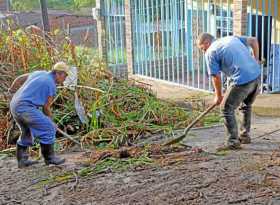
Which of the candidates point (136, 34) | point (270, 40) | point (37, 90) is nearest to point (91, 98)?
A: point (37, 90)

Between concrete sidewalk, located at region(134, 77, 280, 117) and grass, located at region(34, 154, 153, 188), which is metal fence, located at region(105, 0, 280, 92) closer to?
concrete sidewalk, located at region(134, 77, 280, 117)

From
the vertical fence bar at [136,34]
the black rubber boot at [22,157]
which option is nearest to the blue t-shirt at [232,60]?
the black rubber boot at [22,157]

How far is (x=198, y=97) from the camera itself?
442 inches

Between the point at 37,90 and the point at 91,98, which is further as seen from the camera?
the point at 91,98

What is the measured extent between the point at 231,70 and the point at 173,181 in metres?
1.80

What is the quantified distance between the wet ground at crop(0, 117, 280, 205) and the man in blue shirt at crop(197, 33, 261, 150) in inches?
21.1

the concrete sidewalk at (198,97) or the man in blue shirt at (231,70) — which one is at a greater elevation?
the man in blue shirt at (231,70)

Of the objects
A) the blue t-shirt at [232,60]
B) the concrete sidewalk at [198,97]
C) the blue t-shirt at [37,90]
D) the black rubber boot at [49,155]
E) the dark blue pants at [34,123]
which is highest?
the blue t-shirt at [232,60]

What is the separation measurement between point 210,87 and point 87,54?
12.0 ft

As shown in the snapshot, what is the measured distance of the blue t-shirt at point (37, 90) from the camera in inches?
244

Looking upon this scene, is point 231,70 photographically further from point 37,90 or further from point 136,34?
point 136,34

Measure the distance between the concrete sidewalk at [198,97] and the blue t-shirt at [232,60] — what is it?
9.88 ft

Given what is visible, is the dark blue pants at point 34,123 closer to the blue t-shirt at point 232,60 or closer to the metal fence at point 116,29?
the blue t-shirt at point 232,60

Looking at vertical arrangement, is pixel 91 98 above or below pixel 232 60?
below
